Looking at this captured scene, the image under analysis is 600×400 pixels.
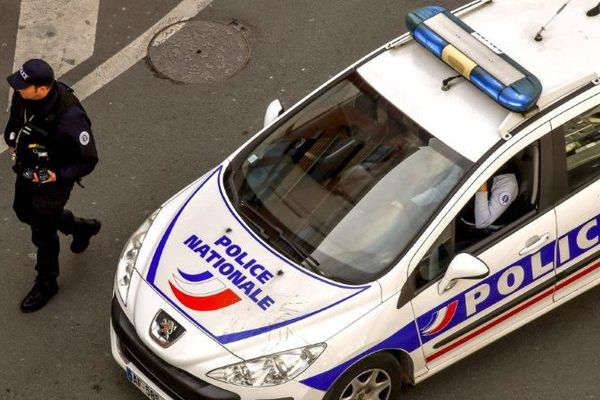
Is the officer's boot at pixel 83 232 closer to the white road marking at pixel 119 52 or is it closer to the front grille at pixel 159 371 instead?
the front grille at pixel 159 371

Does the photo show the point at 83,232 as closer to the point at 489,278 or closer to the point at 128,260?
the point at 128,260

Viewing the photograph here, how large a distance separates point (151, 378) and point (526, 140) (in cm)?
248

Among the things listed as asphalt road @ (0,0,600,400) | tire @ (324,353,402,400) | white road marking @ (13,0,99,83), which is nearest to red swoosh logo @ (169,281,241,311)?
tire @ (324,353,402,400)

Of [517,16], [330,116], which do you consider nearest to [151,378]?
[330,116]

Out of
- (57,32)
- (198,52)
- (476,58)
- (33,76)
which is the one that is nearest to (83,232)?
(33,76)

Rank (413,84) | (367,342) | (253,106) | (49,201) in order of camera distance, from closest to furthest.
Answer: (367,342)
(413,84)
(49,201)
(253,106)

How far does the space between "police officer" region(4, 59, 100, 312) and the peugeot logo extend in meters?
1.19

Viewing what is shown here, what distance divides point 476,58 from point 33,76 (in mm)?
2541

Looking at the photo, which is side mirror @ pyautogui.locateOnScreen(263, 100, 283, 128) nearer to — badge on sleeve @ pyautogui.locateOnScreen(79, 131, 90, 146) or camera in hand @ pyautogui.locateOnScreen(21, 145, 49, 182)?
badge on sleeve @ pyautogui.locateOnScreen(79, 131, 90, 146)

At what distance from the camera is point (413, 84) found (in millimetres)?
6945

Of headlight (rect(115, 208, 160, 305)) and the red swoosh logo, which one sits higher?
the red swoosh logo

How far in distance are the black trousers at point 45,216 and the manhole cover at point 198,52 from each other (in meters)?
2.14

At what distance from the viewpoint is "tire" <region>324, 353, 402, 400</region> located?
6.52 metres

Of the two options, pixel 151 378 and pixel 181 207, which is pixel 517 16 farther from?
pixel 151 378
